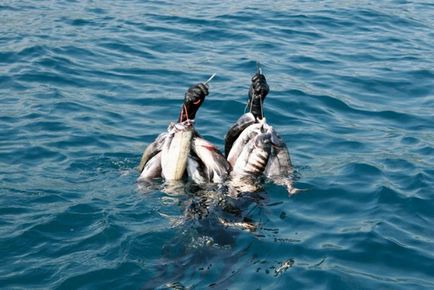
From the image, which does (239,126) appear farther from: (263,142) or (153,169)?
(153,169)

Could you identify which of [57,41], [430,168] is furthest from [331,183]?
[57,41]

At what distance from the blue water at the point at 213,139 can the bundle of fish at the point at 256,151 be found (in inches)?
8.4

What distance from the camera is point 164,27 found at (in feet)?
56.8

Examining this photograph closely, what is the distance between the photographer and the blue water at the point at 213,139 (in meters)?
7.50

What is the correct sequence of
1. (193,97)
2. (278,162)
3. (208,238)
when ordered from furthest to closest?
(278,162) → (193,97) → (208,238)

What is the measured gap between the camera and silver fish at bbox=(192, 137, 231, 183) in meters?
8.87

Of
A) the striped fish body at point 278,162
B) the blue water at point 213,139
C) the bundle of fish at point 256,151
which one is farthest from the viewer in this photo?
the striped fish body at point 278,162

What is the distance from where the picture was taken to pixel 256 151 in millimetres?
8805

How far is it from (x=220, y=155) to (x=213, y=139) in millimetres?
2167

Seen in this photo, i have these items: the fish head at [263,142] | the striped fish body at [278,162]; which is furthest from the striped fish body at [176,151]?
the striped fish body at [278,162]

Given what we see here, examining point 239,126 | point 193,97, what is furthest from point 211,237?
point 239,126

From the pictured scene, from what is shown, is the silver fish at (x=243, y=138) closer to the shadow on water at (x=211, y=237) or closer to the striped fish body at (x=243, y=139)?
the striped fish body at (x=243, y=139)

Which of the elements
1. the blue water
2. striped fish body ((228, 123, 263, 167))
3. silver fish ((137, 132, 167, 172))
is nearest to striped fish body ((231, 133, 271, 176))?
striped fish body ((228, 123, 263, 167))

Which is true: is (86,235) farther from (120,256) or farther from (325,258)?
(325,258)
